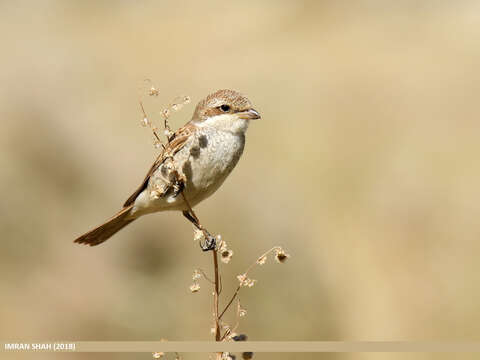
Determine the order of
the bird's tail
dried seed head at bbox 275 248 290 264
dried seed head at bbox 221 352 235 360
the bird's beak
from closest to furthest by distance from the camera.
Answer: dried seed head at bbox 221 352 235 360 < dried seed head at bbox 275 248 290 264 < the bird's beak < the bird's tail

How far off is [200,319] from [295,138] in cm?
566

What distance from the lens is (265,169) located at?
10234mm

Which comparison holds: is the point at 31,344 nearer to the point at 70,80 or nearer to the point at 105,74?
the point at 70,80

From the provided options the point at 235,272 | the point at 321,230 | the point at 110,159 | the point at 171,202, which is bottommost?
the point at 321,230

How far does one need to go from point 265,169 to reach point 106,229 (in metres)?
5.60

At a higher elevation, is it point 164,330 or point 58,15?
point 58,15

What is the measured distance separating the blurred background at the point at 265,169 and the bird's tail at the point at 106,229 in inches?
95.1

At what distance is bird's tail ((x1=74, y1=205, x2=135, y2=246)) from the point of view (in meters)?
4.69

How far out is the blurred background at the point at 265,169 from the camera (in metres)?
7.31

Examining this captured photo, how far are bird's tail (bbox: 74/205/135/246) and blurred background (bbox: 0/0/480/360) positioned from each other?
7.92ft

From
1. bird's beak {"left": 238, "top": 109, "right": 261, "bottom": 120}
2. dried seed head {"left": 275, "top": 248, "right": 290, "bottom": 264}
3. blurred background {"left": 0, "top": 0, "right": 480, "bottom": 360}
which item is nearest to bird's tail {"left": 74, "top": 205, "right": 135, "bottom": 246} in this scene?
bird's beak {"left": 238, "top": 109, "right": 261, "bottom": 120}

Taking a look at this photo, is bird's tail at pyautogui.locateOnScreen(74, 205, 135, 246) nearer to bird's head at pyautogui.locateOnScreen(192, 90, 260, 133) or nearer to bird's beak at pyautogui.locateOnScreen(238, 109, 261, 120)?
bird's head at pyautogui.locateOnScreen(192, 90, 260, 133)

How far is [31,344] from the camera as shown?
673cm

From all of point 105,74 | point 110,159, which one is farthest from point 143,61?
point 110,159
